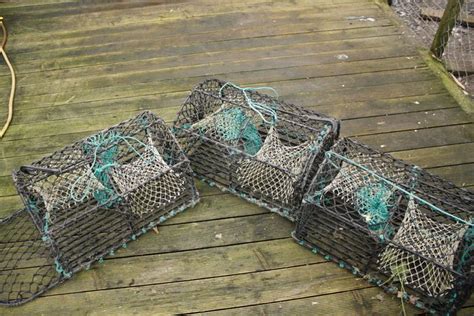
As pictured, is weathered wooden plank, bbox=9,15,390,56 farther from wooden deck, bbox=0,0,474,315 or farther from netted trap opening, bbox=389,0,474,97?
netted trap opening, bbox=389,0,474,97

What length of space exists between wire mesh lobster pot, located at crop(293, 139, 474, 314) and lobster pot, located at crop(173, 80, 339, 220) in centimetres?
13

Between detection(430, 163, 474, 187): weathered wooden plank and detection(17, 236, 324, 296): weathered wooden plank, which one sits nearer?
detection(17, 236, 324, 296): weathered wooden plank

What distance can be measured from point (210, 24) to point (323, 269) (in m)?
2.55

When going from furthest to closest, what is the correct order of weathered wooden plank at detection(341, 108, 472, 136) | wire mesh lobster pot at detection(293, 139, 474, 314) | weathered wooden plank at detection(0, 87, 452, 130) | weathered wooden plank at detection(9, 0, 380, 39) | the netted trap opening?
weathered wooden plank at detection(9, 0, 380, 39) → the netted trap opening → weathered wooden plank at detection(0, 87, 452, 130) → weathered wooden plank at detection(341, 108, 472, 136) → wire mesh lobster pot at detection(293, 139, 474, 314)

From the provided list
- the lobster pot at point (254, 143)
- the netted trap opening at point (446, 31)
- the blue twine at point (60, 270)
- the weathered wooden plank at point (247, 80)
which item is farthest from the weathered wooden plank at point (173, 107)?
the blue twine at point (60, 270)

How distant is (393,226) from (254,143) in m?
0.87

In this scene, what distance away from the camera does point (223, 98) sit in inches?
105

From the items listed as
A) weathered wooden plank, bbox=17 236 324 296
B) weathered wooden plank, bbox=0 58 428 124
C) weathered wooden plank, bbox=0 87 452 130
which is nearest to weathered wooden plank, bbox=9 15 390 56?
weathered wooden plank, bbox=0 58 428 124

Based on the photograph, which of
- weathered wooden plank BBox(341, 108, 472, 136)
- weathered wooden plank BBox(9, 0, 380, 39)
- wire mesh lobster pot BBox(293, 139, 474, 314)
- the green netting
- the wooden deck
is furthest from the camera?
weathered wooden plank BBox(9, 0, 380, 39)

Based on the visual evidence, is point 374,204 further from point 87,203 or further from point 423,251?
point 87,203

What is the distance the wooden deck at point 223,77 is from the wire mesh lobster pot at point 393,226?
0.10m

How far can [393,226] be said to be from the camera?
2.34 meters

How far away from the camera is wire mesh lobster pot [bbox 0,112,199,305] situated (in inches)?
89.6

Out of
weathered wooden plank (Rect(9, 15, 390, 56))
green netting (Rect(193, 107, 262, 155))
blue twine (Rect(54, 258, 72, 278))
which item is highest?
weathered wooden plank (Rect(9, 15, 390, 56))
